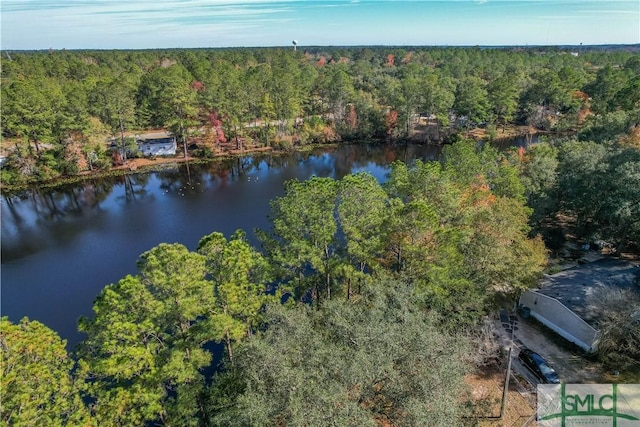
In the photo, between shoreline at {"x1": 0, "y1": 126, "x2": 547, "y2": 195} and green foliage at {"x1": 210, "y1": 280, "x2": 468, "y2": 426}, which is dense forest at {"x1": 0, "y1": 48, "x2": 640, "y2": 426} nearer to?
green foliage at {"x1": 210, "y1": 280, "x2": 468, "y2": 426}

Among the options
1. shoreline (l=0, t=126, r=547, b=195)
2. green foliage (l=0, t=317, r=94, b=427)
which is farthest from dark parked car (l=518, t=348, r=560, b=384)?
shoreline (l=0, t=126, r=547, b=195)

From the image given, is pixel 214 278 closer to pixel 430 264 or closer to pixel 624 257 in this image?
pixel 430 264

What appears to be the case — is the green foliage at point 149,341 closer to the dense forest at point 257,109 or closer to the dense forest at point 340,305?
the dense forest at point 340,305

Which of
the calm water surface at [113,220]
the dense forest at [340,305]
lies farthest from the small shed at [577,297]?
the calm water surface at [113,220]

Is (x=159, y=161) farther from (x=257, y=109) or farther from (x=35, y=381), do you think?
(x=35, y=381)

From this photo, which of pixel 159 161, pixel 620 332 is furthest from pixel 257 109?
pixel 620 332

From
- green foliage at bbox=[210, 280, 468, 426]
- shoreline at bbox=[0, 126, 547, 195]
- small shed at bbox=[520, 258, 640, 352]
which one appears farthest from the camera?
shoreline at bbox=[0, 126, 547, 195]
